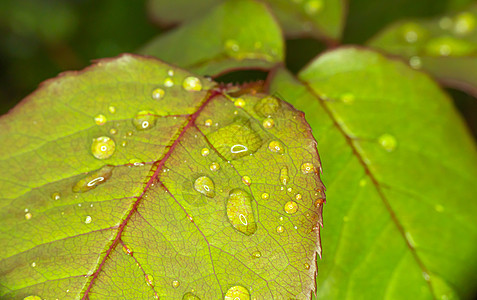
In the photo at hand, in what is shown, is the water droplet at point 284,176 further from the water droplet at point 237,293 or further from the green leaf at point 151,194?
the water droplet at point 237,293

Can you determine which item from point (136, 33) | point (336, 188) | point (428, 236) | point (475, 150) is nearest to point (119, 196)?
point (336, 188)

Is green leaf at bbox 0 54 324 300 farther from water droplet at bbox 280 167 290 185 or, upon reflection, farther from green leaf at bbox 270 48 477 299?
green leaf at bbox 270 48 477 299

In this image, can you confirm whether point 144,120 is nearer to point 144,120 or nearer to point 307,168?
point 144,120

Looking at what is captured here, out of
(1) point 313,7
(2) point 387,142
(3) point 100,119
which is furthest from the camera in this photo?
(1) point 313,7

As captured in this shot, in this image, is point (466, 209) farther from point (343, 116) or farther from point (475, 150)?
point (343, 116)

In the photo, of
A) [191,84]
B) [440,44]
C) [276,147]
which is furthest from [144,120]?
[440,44]

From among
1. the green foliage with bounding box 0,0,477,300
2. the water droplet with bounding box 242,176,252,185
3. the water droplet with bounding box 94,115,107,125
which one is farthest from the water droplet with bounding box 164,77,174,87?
the water droplet with bounding box 242,176,252,185

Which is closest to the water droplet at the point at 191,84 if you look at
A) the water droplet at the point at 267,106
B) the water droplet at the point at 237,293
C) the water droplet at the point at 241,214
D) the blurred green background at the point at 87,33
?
the water droplet at the point at 267,106

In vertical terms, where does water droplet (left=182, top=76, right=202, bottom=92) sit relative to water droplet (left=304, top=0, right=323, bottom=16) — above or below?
below
